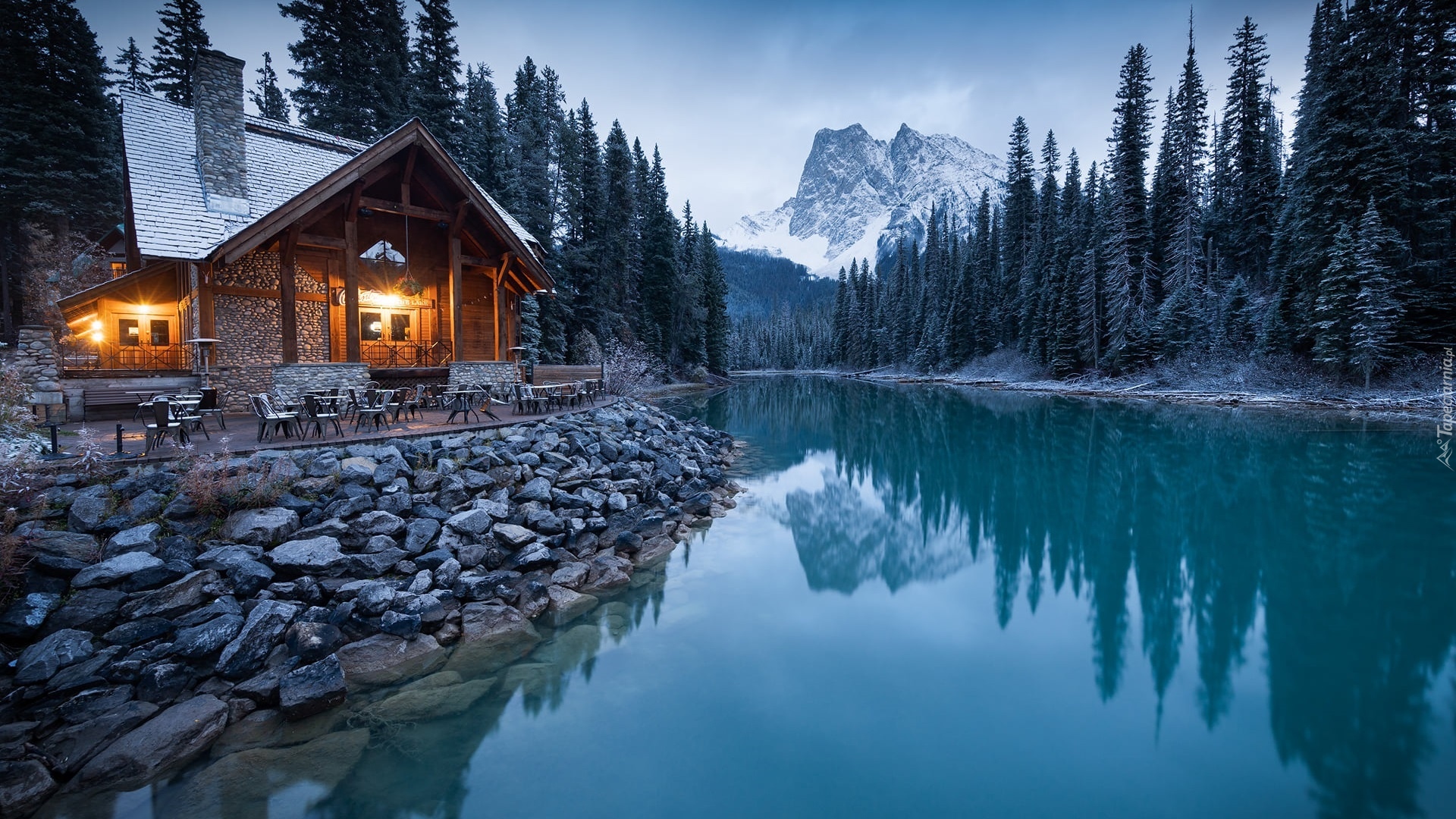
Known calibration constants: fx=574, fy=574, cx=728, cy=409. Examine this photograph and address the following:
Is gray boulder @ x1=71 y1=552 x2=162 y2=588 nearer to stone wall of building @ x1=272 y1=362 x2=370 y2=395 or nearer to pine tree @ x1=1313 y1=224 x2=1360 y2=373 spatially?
stone wall of building @ x1=272 y1=362 x2=370 y2=395

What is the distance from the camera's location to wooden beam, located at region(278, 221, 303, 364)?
510 inches

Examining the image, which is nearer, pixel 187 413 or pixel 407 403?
pixel 187 413

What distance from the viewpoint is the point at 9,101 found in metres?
22.9

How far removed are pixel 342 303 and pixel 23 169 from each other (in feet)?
61.8

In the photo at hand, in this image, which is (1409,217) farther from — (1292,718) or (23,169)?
(23,169)

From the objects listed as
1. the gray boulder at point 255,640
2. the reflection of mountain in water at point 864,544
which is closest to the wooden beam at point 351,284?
the gray boulder at point 255,640

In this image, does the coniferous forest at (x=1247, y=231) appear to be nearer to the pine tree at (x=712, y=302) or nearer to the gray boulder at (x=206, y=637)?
the pine tree at (x=712, y=302)

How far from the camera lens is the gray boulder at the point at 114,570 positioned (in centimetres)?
600

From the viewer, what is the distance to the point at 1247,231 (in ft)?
128

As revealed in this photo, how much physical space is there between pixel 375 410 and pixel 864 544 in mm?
9881

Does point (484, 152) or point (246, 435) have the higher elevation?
point (484, 152)

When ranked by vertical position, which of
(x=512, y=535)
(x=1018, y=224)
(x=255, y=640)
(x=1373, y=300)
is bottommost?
(x=255, y=640)

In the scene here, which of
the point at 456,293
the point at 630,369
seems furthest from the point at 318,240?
the point at 630,369

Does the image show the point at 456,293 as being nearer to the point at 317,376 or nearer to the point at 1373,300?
the point at 317,376
